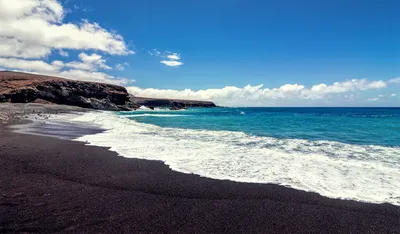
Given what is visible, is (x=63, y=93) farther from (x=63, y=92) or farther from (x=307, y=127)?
(x=307, y=127)

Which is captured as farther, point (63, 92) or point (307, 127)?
point (63, 92)

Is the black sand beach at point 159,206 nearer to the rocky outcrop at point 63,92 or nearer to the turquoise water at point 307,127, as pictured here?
the turquoise water at point 307,127

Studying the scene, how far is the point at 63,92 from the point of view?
90.8m

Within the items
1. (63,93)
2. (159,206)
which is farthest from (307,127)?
(63,93)

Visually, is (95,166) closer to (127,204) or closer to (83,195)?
(83,195)

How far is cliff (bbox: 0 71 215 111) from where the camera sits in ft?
252

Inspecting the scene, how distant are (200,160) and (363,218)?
693 cm

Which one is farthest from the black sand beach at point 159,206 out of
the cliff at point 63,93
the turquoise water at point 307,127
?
the cliff at point 63,93

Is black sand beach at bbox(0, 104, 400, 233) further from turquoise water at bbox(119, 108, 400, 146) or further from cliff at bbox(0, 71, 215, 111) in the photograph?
cliff at bbox(0, 71, 215, 111)

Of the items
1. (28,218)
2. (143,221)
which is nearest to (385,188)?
(143,221)

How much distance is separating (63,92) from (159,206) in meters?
97.3

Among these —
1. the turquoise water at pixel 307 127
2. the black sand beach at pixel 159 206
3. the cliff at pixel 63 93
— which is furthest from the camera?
the cliff at pixel 63 93

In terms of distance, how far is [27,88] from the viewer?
257ft

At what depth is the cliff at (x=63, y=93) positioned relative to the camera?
252 feet
